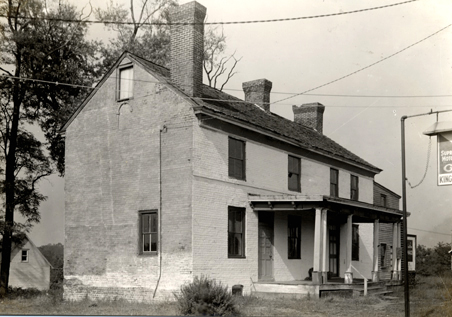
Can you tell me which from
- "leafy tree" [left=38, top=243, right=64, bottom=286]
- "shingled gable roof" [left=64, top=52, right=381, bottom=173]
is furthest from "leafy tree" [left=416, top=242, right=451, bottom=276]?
"leafy tree" [left=38, top=243, right=64, bottom=286]

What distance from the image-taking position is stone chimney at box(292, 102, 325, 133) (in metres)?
31.3

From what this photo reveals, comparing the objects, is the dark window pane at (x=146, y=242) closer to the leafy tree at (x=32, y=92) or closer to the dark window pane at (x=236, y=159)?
the dark window pane at (x=236, y=159)

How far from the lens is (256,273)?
19375mm

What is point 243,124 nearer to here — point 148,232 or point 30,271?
point 148,232

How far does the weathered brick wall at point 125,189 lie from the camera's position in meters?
17.4

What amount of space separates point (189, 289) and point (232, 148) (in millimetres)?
6092

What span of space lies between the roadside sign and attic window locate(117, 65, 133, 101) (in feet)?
34.7

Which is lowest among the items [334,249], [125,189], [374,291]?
[374,291]

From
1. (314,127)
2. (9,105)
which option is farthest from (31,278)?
(314,127)

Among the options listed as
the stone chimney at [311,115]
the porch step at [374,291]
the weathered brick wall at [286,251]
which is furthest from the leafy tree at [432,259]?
the weathered brick wall at [286,251]

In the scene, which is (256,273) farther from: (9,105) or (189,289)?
(9,105)

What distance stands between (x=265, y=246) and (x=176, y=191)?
4.79m

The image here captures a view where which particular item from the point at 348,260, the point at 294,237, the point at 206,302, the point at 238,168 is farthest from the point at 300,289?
the point at 206,302

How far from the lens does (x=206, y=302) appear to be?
46.2 feet
